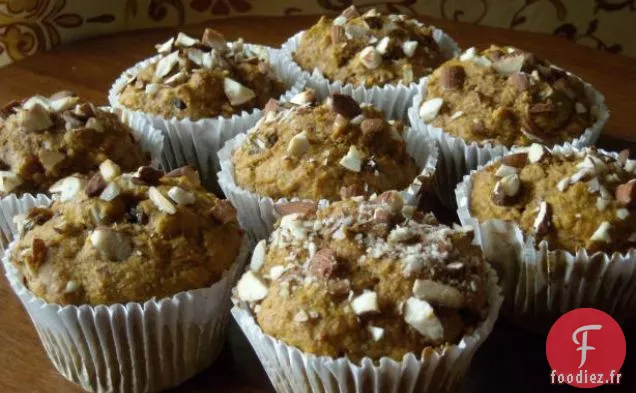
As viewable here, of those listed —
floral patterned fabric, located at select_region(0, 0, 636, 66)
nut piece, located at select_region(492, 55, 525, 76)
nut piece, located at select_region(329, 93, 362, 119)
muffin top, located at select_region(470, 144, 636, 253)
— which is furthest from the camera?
floral patterned fabric, located at select_region(0, 0, 636, 66)

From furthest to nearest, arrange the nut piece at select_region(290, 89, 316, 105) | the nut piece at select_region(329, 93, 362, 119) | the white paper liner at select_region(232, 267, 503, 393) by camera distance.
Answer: the nut piece at select_region(290, 89, 316, 105)
the nut piece at select_region(329, 93, 362, 119)
the white paper liner at select_region(232, 267, 503, 393)

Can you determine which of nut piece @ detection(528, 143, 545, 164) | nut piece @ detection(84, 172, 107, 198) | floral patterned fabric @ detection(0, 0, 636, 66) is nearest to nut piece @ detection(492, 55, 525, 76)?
nut piece @ detection(528, 143, 545, 164)

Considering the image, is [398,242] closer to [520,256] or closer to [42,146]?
[520,256]

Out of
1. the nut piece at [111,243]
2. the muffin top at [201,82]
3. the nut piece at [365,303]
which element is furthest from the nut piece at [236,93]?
the nut piece at [365,303]

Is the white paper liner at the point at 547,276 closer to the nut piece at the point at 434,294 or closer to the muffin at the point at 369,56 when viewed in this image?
the nut piece at the point at 434,294

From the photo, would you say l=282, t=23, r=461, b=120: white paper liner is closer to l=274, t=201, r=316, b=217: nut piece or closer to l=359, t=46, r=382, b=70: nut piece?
l=359, t=46, r=382, b=70: nut piece

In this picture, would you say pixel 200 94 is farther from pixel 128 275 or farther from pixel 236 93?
pixel 128 275

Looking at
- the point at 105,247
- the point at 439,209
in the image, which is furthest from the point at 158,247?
the point at 439,209
